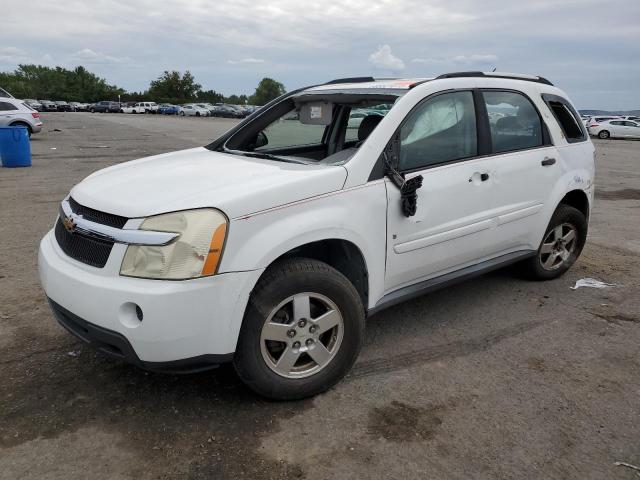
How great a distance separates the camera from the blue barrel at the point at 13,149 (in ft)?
42.4

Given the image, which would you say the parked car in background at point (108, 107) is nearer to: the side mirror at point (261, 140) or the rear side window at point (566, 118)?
the side mirror at point (261, 140)

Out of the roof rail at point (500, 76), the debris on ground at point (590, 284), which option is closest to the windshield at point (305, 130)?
the roof rail at point (500, 76)

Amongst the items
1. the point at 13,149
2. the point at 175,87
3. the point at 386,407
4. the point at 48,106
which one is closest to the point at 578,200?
the point at 386,407

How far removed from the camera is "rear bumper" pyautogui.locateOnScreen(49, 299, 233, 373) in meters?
2.60

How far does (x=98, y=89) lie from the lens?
110m

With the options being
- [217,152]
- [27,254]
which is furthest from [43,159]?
[217,152]

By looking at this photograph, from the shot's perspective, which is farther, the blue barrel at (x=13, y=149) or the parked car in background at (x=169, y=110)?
the parked car in background at (x=169, y=110)

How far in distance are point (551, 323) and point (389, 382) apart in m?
1.59

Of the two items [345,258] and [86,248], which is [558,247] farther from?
[86,248]

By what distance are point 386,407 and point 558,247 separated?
8.97 feet

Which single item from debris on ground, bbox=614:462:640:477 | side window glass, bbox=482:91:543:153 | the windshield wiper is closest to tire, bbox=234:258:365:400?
the windshield wiper

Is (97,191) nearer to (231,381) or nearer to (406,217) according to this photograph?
(231,381)

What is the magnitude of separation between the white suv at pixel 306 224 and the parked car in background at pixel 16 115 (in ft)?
58.7

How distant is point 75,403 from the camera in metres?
2.99
